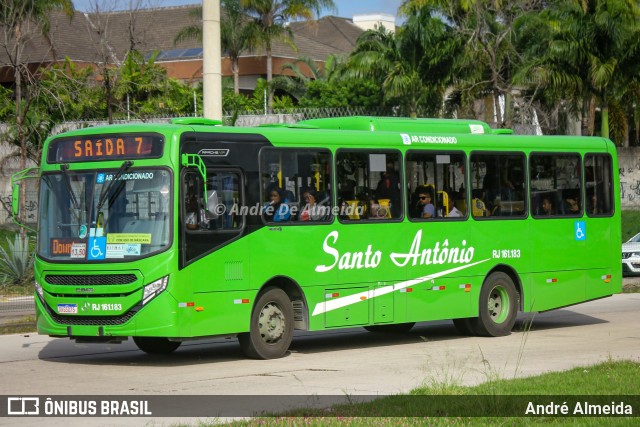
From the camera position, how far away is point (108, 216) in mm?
14562

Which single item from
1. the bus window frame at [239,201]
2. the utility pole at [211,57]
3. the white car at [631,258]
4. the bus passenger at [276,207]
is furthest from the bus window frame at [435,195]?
the white car at [631,258]

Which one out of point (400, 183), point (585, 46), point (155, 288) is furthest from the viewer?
point (585, 46)

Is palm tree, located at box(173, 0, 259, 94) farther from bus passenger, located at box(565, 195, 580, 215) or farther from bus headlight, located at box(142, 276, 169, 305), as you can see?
bus headlight, located at box(142, 276, 169, 305)

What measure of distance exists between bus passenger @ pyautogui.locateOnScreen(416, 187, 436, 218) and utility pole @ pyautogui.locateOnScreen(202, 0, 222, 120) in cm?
480

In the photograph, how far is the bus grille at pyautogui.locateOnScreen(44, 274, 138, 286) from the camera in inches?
564

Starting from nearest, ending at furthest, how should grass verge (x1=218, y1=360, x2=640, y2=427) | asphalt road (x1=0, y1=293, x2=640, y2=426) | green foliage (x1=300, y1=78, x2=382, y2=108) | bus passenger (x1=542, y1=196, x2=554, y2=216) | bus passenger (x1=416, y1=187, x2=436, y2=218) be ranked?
1. grass verge (x1=218, y1=360, x2=640, y2=427)
2. asphalt road (x1=0, y1=293, x2=640, y2=426)
3. bus passenger (x1=416, y1=187, x2=436, y2=218)
4. bus passenger (x1=542, y1=196, x2=554, y2=216)
5. green foliage (x1=300, y1=78, x2=382, y2=108)

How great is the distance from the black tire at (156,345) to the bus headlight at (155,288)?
2021 mm

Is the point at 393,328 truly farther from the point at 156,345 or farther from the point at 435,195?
the point at 156,345

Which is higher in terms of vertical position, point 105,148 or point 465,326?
point 105,148

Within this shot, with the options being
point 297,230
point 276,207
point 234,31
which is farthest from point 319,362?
point 234,31

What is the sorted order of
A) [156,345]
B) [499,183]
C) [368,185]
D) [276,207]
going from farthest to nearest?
[499,183] < [368,185] < [156,345] < [276,207]

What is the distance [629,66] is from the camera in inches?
1529

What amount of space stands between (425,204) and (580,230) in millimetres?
3890

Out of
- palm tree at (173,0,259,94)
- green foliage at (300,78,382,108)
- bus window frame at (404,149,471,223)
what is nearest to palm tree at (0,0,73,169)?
bus window frame at (404,149,471,223)
